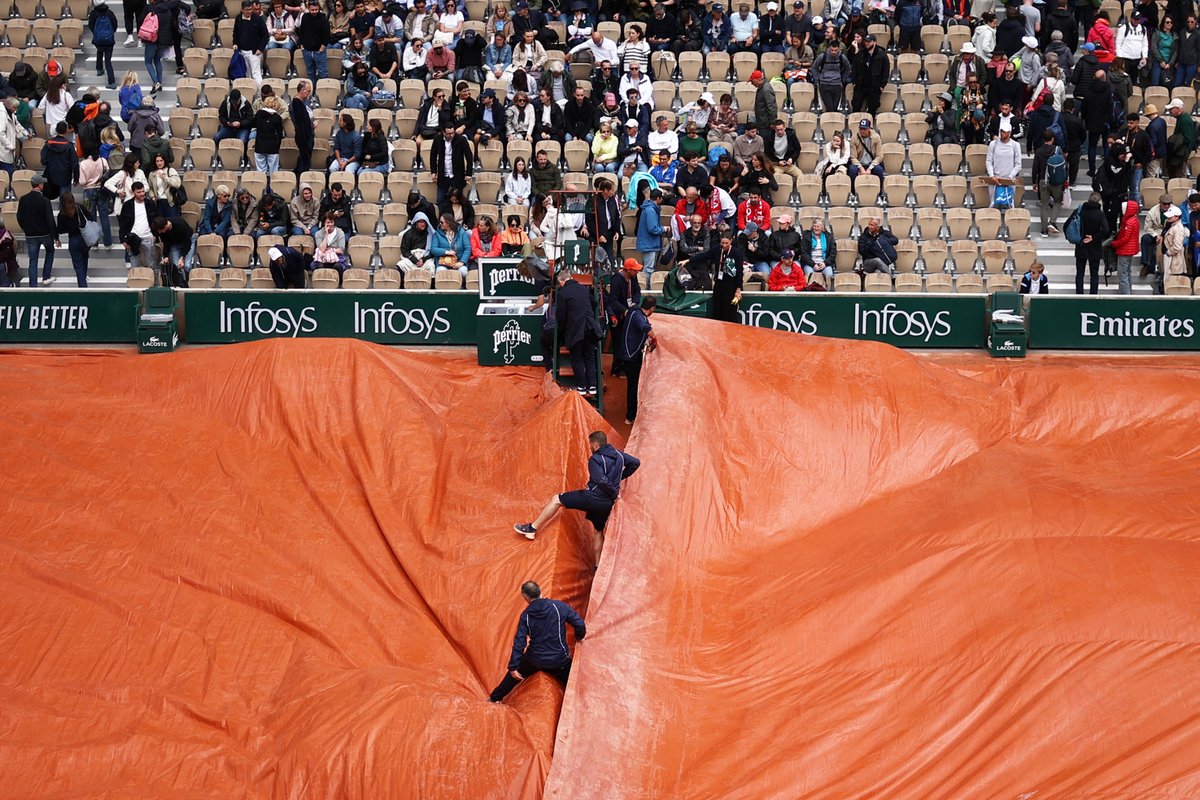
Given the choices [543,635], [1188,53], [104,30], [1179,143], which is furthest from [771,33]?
[543,635]

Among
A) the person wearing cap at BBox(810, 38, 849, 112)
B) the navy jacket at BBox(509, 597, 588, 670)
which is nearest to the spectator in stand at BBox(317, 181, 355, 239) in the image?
the person wearing cap at BBox(810, 38, 849, 112)

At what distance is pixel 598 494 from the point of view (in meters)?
12.1

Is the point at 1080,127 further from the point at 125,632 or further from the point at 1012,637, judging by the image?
the point at 125,632

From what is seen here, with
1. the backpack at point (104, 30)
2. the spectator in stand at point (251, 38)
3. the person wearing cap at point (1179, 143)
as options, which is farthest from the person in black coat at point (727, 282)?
the backpack at point (104, 30)

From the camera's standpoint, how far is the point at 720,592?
11875mm

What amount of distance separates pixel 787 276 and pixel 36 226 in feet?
28.1

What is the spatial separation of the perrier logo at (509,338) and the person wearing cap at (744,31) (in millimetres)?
6808

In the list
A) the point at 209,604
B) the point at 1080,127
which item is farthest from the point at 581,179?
the point at 209,604

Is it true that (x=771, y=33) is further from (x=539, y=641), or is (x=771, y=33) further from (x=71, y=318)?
(x=539, y=641)

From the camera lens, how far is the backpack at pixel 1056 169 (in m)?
19.3

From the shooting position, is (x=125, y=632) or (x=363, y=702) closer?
(x=363, y=702)

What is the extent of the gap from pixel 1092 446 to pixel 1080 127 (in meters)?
7.17

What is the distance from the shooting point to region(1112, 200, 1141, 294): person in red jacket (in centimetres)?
1825

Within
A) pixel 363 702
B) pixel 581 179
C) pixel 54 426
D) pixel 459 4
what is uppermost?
pixel 459 4
